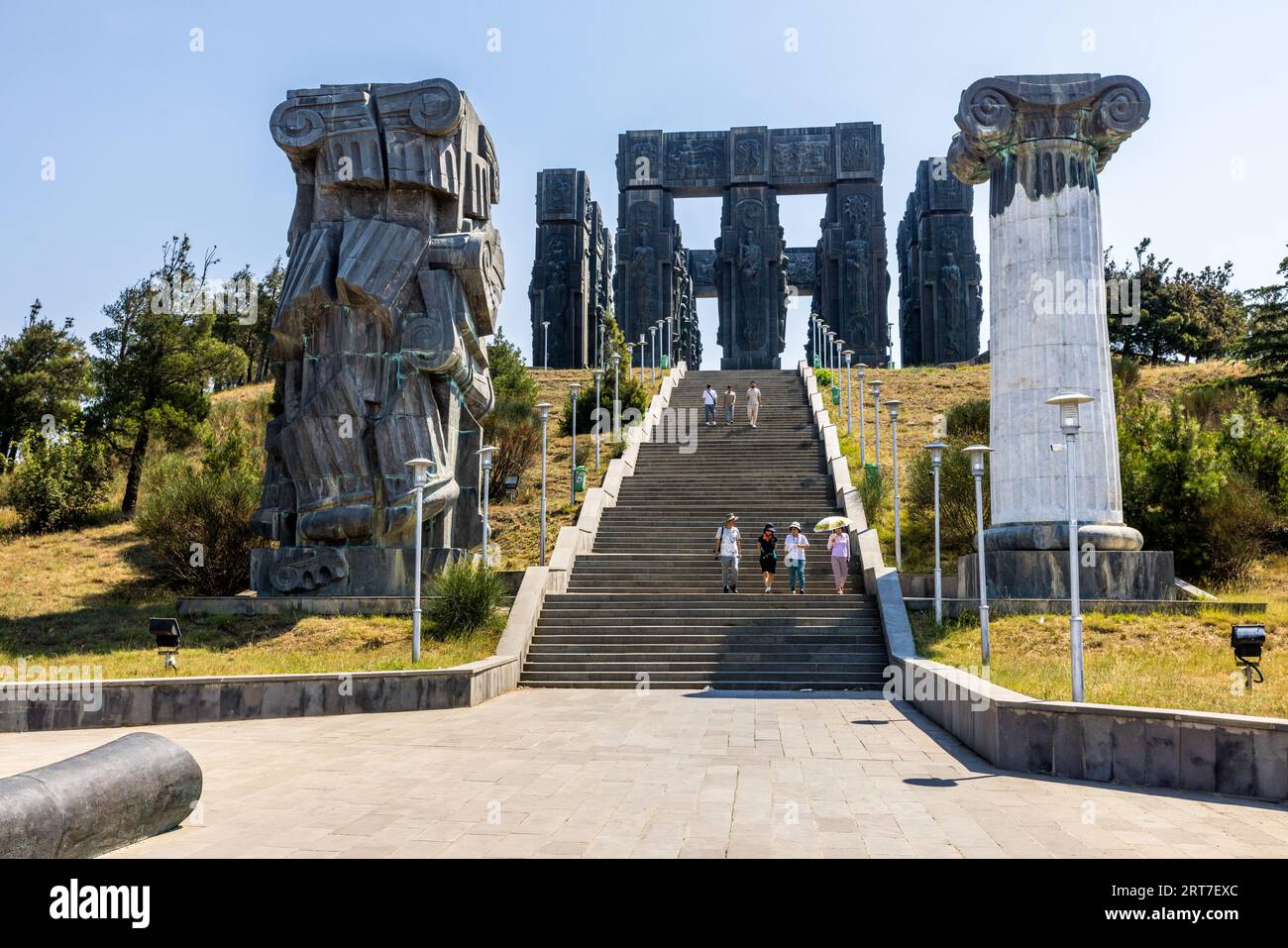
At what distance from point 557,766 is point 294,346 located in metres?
11.6

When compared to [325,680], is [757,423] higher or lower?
higher

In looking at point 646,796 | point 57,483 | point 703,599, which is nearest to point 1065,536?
point 703,599

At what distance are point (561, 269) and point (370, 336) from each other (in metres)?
35.0

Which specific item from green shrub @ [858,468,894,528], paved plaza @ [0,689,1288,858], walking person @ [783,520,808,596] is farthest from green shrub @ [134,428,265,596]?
green shrub @ [858,468,894,528]

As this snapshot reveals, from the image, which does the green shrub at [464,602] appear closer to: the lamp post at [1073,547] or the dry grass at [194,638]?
the dry grass at [194,638]

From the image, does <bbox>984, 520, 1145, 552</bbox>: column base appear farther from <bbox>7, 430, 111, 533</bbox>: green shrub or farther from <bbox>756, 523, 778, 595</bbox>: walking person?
<bbox>7, 430, 111, 533</bbox>: green shrub

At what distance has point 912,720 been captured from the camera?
10.7m

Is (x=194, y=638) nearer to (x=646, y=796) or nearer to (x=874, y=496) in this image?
(x=646, y=796)

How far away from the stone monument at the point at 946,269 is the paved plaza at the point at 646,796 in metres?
42.6

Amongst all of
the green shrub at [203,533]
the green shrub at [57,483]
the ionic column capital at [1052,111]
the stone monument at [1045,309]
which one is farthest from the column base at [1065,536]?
the green shrub at [57,483]

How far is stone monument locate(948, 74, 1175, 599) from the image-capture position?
15984 millimetres
